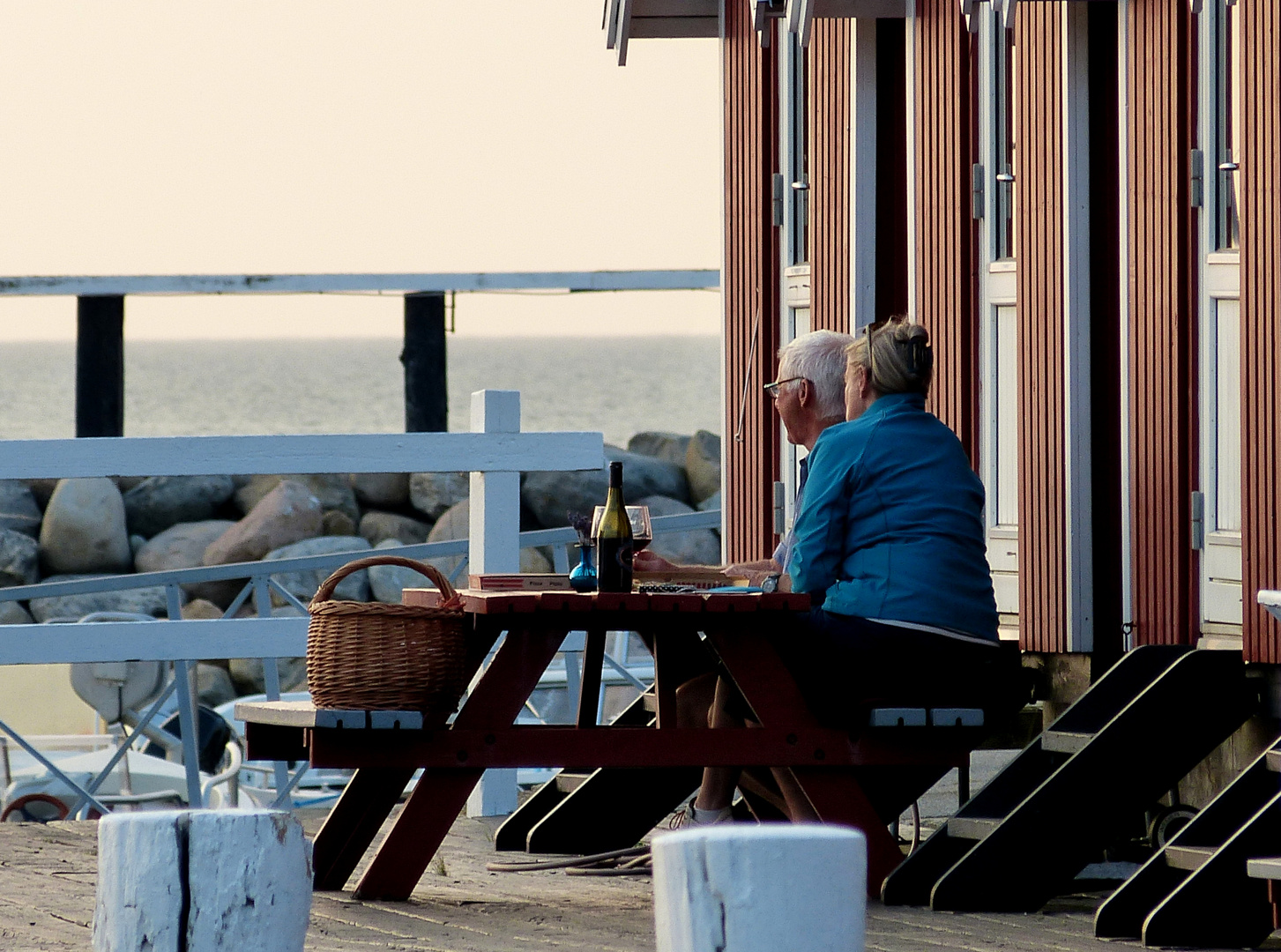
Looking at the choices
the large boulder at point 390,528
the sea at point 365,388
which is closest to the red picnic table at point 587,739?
the large boulder at point 390,528

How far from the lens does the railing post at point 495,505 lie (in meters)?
7.20

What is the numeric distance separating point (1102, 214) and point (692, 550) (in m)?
16.3

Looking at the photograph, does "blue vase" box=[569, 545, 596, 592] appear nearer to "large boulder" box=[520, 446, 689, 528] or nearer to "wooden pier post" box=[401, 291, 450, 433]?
"large boulder" box=[520, 446, 689, 528]

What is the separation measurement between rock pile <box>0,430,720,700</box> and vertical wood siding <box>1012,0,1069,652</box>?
15182mm

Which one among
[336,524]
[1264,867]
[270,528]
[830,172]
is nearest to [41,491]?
[270,528]

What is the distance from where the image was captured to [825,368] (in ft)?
19.7

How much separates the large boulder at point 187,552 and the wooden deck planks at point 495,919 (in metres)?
16.6

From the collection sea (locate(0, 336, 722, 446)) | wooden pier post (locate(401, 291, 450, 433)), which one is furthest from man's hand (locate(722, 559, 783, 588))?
sea (locate(0, 336, 722, 446))

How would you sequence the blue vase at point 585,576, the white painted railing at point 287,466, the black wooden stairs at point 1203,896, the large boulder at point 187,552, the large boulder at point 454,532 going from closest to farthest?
the black wooden stairs at point 1203,896 → the blue vase at point 585,576 → the white painted railing at point 287,466 → the large boulder at point 454,532 → the large boulder at point 187,552

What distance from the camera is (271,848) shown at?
10.7ft

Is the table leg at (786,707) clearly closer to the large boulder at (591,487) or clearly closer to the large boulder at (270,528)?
the large boulder at (591,487)

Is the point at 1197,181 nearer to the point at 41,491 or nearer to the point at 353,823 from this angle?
the point at 353,823

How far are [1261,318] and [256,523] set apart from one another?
18.3 metres

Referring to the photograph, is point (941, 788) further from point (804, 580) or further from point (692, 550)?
point (692, 550)
